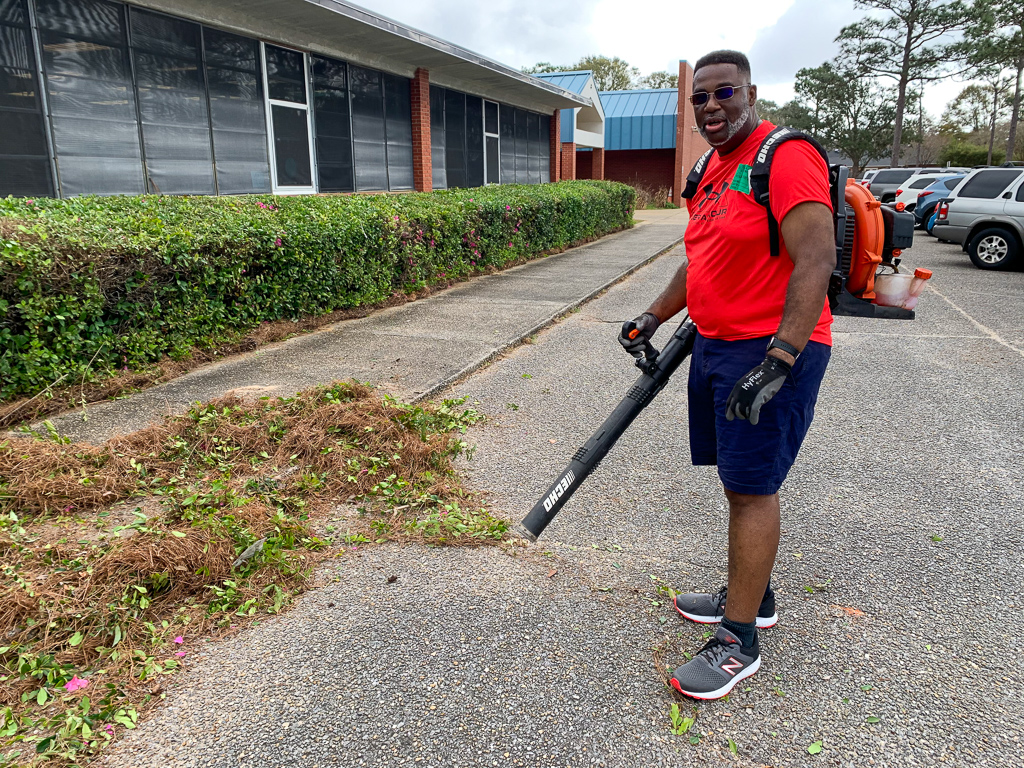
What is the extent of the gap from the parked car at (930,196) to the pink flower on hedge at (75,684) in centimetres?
2198

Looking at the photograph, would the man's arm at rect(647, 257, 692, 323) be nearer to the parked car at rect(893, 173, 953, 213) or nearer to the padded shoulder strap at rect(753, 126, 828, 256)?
the padded shoulder strap at rect(753, 126, 828, 256)

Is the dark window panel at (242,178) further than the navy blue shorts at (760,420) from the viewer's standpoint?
Yes

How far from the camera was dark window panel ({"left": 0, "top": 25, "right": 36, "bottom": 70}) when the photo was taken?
8031 millimetres

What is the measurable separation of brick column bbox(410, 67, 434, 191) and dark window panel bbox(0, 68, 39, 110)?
849 cm

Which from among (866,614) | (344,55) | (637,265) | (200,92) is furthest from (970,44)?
(866,614)

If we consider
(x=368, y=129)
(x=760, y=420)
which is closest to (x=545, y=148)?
(x=368, y=129)

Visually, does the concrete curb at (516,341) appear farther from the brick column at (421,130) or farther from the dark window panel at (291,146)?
the dark window panel at (291,146)

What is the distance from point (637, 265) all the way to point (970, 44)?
1500 inches

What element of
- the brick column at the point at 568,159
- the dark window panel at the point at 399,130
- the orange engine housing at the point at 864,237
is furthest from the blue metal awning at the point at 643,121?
the orange engine housing at the point at 864,237

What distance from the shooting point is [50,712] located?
239cm

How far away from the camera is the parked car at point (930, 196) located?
66.3 ft

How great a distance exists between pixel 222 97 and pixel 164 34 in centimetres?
119

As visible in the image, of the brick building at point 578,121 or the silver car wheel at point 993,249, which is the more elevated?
the brick building at point 578,121

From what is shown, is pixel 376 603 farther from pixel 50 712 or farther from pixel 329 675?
pixel 50 712
